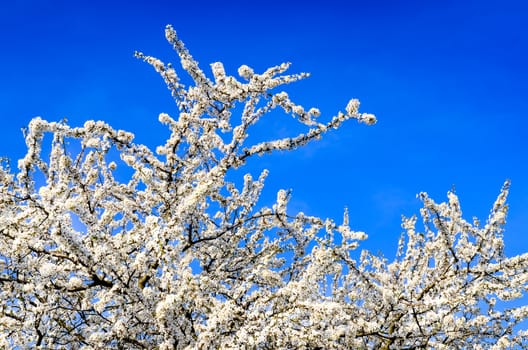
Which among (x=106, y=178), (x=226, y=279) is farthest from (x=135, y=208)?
(x=226, y=279)

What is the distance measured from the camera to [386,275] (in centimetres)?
1134

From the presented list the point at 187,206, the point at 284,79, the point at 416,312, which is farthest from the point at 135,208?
the point at 416,312

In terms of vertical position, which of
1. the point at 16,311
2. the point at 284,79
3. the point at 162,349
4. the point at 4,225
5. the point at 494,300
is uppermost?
the point at 284,79

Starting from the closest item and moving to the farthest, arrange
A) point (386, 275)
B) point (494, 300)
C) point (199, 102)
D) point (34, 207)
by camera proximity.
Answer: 1. point (34, 207)
2. point (199, 102)
3. point (494, 300)
4. point (386, 275)

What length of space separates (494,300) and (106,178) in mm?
7399

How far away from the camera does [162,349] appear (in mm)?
6492

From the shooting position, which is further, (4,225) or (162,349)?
(4,225)

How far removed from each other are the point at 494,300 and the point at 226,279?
5064mm

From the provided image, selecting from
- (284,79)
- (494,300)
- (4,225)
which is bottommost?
(4,225)

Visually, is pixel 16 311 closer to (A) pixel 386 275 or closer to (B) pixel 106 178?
(B) pixel 106 178

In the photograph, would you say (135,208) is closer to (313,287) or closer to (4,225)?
(4,225)

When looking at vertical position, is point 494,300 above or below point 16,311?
above

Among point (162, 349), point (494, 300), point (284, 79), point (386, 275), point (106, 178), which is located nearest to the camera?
point (162, 349)

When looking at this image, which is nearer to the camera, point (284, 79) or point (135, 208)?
point (284, 79)
